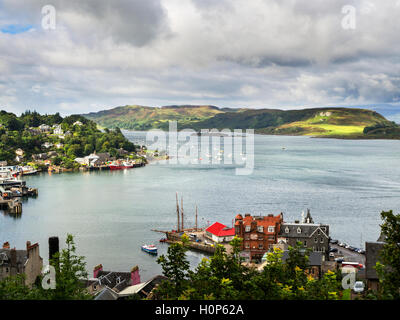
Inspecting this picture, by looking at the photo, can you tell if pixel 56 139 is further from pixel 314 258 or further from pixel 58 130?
pixel 314 258

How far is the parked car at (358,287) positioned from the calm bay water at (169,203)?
9.93 m

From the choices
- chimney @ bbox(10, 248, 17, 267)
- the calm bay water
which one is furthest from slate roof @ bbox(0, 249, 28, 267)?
the calm bay water

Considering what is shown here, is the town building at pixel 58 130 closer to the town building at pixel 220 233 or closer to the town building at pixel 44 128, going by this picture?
the town building at pixel 44 128

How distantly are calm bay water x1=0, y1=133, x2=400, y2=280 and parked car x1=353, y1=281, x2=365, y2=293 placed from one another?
32.6 ft

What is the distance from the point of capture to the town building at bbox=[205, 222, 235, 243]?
25547 millimetres

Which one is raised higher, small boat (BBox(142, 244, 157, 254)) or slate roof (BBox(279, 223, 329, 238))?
slate roof (BBox(279, 223, 329, 238))

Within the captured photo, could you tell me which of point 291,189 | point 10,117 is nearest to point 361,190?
point 291,189

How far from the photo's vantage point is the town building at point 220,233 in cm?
2555

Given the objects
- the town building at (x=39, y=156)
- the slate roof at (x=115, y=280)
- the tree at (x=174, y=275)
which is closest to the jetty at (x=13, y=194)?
the town building at (x=39, y=156)

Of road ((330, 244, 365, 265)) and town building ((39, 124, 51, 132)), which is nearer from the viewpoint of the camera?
road ((330, 244, 365, 265))

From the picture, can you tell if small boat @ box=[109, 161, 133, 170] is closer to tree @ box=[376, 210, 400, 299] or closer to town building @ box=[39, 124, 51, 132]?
town building @ box=[39, 124, 51, 132]

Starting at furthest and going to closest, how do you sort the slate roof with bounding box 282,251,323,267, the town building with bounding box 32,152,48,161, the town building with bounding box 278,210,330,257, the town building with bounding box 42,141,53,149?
the town building with bounding box 42,141,53,149, the town building with bounding box 32,152,48,161, the town building with bounding box 278,210,330,257, the slate roof with bounding box 282,251,323,267

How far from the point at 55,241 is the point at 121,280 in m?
3.32
